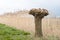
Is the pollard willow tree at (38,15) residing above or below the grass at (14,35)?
above

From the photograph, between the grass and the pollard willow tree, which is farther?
the grass

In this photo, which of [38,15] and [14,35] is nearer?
[38,15]

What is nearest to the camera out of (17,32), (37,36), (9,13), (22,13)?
(37,36)

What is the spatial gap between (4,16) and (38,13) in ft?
27.7

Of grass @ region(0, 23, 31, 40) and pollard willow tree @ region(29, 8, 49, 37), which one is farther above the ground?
pollard willow tree @ region(29, 8, 49, 37)

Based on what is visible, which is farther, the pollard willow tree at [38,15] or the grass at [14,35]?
the grass at [14,35]

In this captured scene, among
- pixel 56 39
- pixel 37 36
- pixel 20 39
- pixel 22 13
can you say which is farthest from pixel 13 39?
pixel 22 13

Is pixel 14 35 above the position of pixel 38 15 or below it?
below

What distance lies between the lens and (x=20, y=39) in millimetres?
9406

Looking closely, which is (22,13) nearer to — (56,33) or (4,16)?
(4,16)

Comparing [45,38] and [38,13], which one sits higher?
[38,13]

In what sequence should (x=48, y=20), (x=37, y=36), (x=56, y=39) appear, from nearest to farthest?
1. (x=56, y=39)
2. (x=37, y=36)
3. (x=48, y=20)

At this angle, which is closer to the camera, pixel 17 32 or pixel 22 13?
pixel 17 32

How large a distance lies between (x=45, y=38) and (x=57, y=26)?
97.7 inches
